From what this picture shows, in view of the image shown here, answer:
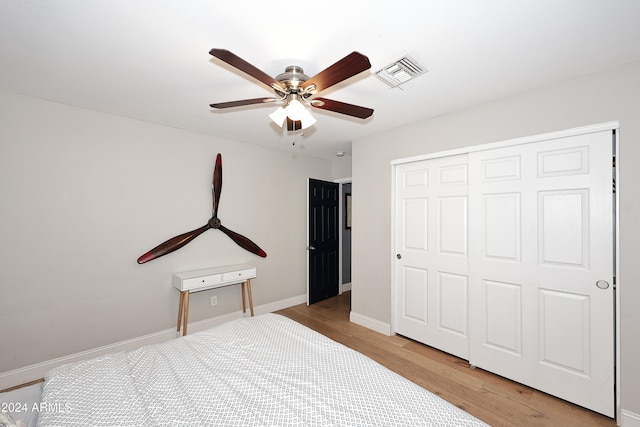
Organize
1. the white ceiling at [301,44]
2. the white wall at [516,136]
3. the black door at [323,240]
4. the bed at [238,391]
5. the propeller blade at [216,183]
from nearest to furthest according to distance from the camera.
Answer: the bed at [238,391]
the white ceiling at [301,44]
the white wall at [516,136]
the propeller blade at [216,183]
the black door at [323,240]

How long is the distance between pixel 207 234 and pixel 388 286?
232 centimetres

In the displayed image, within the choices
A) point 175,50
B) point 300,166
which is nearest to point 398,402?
point 175,50

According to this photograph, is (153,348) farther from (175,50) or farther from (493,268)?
(493,268)

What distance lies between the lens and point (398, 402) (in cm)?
116

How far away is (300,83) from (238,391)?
5.62ft

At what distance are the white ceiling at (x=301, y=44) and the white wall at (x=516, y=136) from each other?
14cm

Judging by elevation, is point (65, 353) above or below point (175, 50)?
below

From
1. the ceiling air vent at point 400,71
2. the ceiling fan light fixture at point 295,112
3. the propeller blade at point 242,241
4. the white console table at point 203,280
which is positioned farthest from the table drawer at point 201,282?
the ceiling air vent at point 400,71

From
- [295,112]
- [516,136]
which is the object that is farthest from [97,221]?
[516,136]

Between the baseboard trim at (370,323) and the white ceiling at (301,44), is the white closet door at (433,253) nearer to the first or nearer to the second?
the baseboard trim at (370,323)

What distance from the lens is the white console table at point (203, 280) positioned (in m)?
2.89

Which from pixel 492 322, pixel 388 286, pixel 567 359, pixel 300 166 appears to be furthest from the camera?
pixel 300 166

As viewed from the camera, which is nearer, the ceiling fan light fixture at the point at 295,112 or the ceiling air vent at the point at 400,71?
the ceiling fan light fixture at the point at 295,112

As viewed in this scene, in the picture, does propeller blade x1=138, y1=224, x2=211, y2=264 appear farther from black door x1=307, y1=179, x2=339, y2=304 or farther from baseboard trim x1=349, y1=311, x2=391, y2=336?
baseboard trim x1=349, y1=311, x2=391, y2=336
